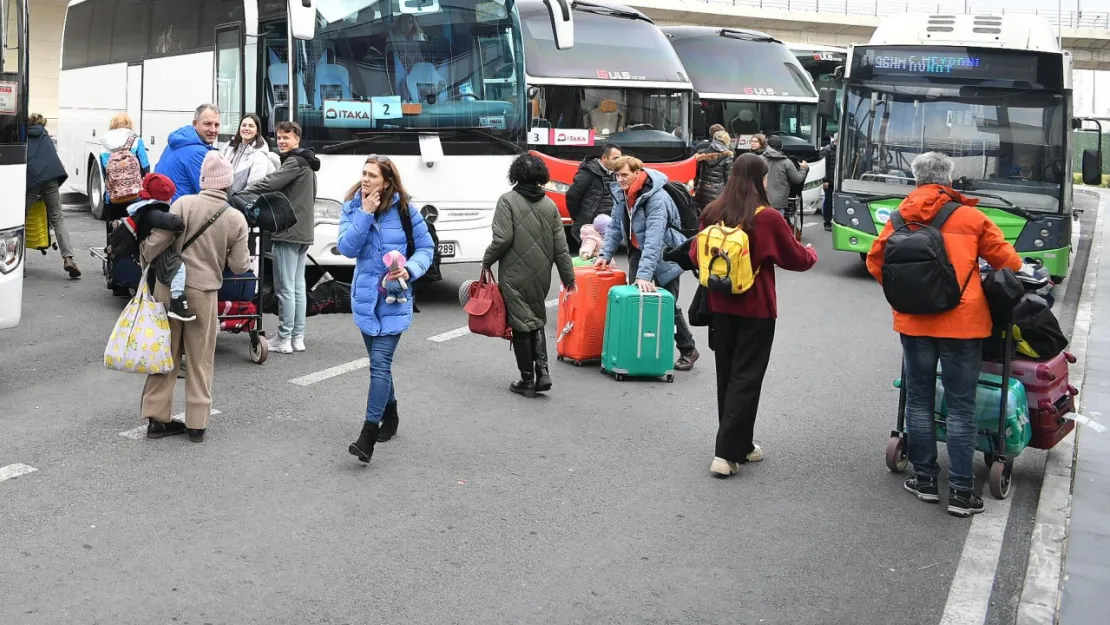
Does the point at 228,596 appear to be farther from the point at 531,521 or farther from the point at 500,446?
the point at 500,446

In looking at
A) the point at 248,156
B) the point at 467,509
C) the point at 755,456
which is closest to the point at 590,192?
the point at 248,156

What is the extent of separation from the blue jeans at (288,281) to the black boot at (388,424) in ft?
8.02

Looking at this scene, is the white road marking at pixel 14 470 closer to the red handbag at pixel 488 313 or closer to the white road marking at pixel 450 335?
the red handbag at pixel 488 313

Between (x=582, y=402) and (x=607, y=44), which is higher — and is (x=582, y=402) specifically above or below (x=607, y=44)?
below

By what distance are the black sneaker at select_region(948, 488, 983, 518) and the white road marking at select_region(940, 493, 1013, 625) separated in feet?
0.16

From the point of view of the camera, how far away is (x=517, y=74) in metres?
12.3

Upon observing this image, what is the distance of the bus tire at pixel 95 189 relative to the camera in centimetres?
1816

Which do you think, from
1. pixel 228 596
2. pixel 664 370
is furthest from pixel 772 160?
pixel 228 596

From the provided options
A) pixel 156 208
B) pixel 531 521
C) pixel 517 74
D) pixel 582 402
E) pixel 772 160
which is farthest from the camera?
pixel 772 160

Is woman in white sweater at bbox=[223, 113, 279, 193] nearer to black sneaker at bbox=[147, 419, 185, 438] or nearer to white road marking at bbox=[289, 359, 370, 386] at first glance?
white road marking at bbox=[289, 359, 370, 386]

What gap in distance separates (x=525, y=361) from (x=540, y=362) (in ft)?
0.40

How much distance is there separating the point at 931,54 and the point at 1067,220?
7.71ft

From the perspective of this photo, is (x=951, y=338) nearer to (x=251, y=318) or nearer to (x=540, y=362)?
(x=540, y=362)

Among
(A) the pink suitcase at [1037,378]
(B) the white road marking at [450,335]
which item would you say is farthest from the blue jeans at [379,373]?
(B) the white road marking at [450,335]
